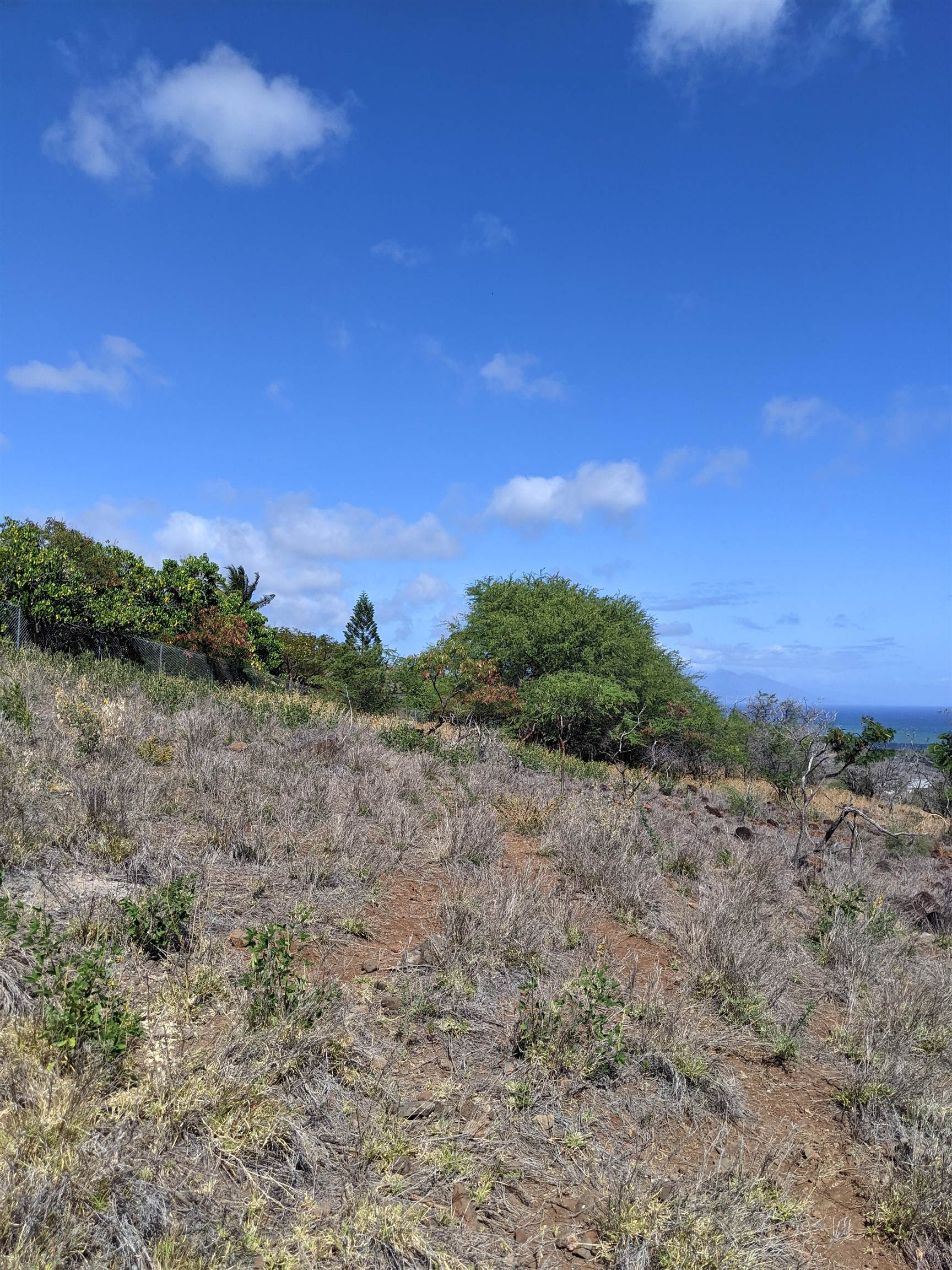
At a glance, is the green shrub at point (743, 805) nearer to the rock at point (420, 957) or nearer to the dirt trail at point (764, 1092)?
the dirt trail at point (764, 1092)

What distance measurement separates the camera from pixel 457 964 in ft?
13.6

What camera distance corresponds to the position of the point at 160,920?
3816 mm

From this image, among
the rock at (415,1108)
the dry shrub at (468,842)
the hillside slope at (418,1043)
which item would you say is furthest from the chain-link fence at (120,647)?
the rock at (415,1108)

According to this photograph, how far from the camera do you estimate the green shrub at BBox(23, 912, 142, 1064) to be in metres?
2.86

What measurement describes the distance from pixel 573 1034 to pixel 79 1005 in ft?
7.26

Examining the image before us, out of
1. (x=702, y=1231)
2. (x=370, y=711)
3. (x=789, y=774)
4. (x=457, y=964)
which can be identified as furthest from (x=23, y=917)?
(x=789, y=774)

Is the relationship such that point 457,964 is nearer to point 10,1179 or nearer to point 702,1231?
point 702,1231

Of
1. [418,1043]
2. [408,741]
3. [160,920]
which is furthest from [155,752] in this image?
[418,1043]

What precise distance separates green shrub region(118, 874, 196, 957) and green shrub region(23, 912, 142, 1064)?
0.40 meters

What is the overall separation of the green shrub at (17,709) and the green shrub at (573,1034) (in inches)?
193

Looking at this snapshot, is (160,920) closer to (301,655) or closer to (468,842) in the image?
(468,842)

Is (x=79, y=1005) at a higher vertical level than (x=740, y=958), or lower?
higher

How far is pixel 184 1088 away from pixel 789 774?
18508 mm

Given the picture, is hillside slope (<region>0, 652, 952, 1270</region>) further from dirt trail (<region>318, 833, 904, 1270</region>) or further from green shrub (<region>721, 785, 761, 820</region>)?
green shrub (<region>721, 785, 761, 820</region>)
